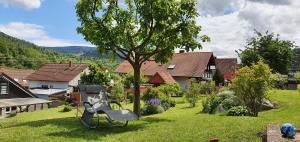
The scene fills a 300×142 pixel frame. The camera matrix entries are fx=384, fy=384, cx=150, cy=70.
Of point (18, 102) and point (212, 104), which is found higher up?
point (212, 104)

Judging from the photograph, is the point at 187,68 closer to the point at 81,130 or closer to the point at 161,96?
the point at 161,96

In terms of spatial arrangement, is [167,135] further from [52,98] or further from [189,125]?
[52,98]

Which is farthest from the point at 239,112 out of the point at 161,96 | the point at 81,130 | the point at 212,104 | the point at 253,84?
the point at 161,96

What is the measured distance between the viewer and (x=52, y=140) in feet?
37.4

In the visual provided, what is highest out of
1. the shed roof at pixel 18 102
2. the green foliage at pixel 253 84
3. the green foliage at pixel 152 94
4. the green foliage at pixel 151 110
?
the green foliage at pixel 253 84

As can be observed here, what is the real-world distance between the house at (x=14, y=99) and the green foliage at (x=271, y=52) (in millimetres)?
27976

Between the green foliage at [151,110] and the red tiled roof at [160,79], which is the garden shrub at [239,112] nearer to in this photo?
the green foliage at [151,110]

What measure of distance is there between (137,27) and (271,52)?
126 ft

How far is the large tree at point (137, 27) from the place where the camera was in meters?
17.3

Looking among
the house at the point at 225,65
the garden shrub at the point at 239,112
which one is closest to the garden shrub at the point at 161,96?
the garden shrub at the point at 239,112

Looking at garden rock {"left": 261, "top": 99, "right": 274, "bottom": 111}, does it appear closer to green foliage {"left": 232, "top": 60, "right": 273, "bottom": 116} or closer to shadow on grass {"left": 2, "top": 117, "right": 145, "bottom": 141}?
green foliage {"left": 232, "top": 60, "right": 273, "bottom": 116}

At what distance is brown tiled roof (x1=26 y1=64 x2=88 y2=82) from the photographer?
6775 cm

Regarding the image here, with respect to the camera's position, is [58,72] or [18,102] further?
[58,72]

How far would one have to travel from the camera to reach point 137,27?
18422mm
